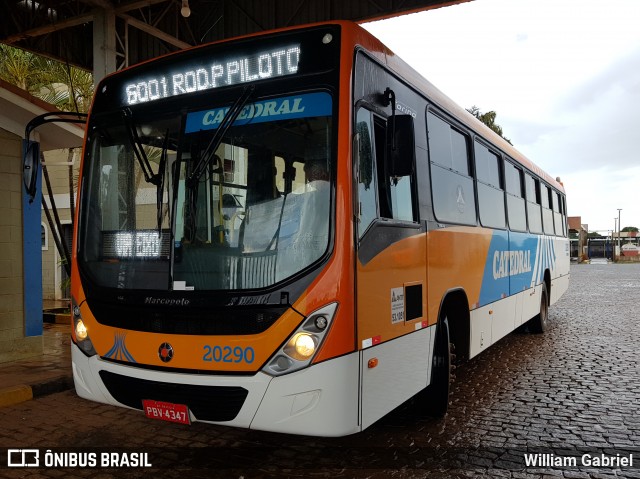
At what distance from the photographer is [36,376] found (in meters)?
7.15

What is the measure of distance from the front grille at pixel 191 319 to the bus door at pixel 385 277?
65cm

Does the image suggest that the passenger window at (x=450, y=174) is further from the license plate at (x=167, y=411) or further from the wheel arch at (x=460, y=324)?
the license plate at (x=167, y=411)

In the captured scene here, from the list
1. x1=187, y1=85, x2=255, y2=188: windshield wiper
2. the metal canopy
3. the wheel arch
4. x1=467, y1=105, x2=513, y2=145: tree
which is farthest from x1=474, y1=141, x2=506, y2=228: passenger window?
x1=467, y1=105, x2=513, y2=145: tree

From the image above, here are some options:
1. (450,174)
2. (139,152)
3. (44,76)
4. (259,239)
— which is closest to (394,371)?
(259,239)

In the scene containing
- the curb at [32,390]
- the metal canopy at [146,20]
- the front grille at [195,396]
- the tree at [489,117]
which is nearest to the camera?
the front grille at [195,396]

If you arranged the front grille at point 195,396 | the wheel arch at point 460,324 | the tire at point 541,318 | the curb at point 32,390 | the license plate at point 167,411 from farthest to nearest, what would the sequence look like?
the tire at point 541,318, the curb at point 32,390, the wheel arch at point 460,324, the license plate at point 167,411, the front grille at point 195,396

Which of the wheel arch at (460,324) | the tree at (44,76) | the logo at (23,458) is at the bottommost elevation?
the logo at (23,458)

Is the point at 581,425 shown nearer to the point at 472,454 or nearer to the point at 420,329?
the point at 472,454

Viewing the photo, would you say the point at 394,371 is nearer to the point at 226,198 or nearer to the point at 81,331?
the point at 226,198

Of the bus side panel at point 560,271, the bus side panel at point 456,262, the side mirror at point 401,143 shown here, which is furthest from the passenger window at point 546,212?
the side mirror at point 401,143

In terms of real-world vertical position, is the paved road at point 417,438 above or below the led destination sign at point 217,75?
below

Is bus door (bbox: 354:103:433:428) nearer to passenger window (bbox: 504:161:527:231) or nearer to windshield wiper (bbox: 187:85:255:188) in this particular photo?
windshield wiper (bbox: 187:85:255:188)

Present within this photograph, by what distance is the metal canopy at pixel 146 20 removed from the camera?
12062 mm

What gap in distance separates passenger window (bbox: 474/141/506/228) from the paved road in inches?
78.9
